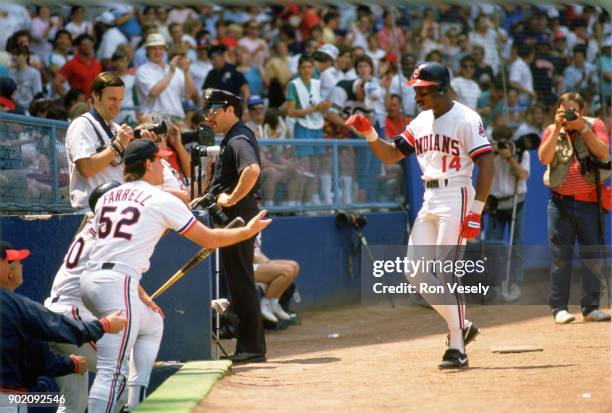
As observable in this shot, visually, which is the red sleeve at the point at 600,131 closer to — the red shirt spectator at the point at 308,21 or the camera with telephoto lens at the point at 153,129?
the camera with telephoto lens at the point at 153,129

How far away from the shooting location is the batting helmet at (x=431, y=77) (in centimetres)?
734

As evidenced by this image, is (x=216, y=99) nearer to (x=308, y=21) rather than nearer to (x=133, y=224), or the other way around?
(x=133, y=224)

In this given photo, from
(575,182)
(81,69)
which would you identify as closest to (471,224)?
(575,182)

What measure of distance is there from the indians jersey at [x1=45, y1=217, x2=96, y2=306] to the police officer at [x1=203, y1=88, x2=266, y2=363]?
5.16 ft

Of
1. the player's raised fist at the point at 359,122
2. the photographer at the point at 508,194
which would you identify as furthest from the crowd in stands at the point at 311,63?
the player's raised fist at the point at 359,122

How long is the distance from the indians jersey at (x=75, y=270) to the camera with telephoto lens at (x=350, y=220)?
19.8 feet

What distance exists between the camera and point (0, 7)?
13000 mm

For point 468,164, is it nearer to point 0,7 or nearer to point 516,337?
point 516,337

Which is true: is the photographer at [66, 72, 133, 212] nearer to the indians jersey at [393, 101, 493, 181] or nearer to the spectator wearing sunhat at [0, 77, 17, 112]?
the spectator wearing sunhat at [0, 77, 17, 112]

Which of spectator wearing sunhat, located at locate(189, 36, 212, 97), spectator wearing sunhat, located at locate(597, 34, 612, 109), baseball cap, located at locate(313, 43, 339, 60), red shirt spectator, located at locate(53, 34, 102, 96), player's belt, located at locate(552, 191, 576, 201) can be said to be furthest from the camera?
spectator wearing sunhat, located at locate(597, 34, 612, 109)

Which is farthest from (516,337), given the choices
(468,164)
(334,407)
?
(334,407)

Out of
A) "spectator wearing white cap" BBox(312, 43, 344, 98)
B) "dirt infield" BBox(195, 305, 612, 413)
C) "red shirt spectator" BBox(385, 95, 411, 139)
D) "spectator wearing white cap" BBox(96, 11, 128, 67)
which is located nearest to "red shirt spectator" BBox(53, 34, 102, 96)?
"spectator wearing white cap" BBox(96, 11, 128, 67)

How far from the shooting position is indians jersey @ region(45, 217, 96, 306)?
6.38 meters

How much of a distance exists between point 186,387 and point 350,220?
249 inches
